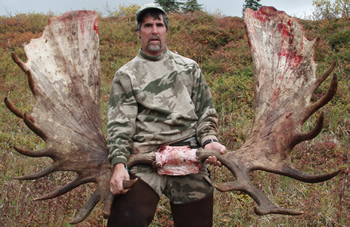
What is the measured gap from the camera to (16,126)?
643 centimetres

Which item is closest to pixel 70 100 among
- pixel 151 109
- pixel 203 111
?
pixel 151 109

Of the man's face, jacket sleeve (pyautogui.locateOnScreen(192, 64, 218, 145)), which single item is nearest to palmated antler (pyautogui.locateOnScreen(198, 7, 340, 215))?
jacket sleeve (pyautogui.locateOnScreen(192, 64, 218, 145))

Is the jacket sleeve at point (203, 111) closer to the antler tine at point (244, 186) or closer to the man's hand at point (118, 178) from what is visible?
the antler tine at point (244, 186)

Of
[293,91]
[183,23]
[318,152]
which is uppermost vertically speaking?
[183,23]

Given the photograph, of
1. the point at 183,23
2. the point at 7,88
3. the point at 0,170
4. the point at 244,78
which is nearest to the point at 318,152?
the point at 244,78

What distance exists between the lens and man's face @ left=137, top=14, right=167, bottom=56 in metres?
2.71

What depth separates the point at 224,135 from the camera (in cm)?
620

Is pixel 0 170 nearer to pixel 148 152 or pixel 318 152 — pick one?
pixel 148 152

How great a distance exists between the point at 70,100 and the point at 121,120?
1.94 feet

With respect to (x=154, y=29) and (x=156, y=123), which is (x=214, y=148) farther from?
(x=154, y=29)

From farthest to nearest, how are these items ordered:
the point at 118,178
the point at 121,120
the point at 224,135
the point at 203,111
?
the point at 224,135
the point at 203,111
the point at 121,120
the point at 118,178

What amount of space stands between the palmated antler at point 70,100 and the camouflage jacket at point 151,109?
31cm

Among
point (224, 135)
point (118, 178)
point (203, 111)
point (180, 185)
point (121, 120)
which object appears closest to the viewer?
point (118, 178)

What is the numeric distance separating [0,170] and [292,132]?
12.0ft
